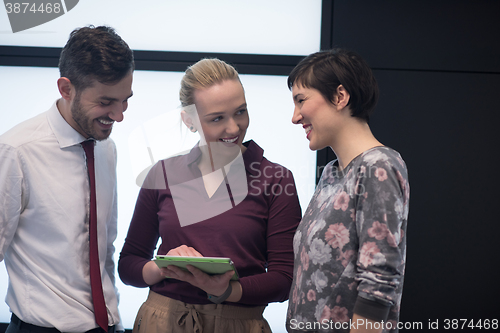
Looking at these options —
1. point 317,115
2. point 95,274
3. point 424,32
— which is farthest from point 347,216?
point 424,32

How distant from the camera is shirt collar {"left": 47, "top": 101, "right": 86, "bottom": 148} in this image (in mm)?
1383

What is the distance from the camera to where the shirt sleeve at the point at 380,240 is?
98 cm

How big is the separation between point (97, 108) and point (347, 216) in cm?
90

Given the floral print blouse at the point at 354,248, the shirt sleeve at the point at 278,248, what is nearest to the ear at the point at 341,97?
the floral print blouse at the point at 354,248

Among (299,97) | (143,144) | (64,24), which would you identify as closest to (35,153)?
(143,144)

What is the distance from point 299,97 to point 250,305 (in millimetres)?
719

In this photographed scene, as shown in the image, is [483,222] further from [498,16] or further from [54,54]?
[54,54]

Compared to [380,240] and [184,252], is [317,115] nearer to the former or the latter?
[380,240]

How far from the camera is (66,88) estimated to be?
1392 millimetres

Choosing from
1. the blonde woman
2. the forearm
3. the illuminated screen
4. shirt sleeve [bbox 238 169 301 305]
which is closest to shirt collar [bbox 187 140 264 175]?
the blonde woman

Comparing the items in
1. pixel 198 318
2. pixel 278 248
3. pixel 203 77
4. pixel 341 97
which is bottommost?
pixel 198 318

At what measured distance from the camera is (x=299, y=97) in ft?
4.10

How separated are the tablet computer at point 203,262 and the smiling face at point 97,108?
534 mm

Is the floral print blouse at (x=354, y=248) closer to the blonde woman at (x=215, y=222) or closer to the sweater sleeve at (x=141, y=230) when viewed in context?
the blonde woman at (x=215, y=222)
